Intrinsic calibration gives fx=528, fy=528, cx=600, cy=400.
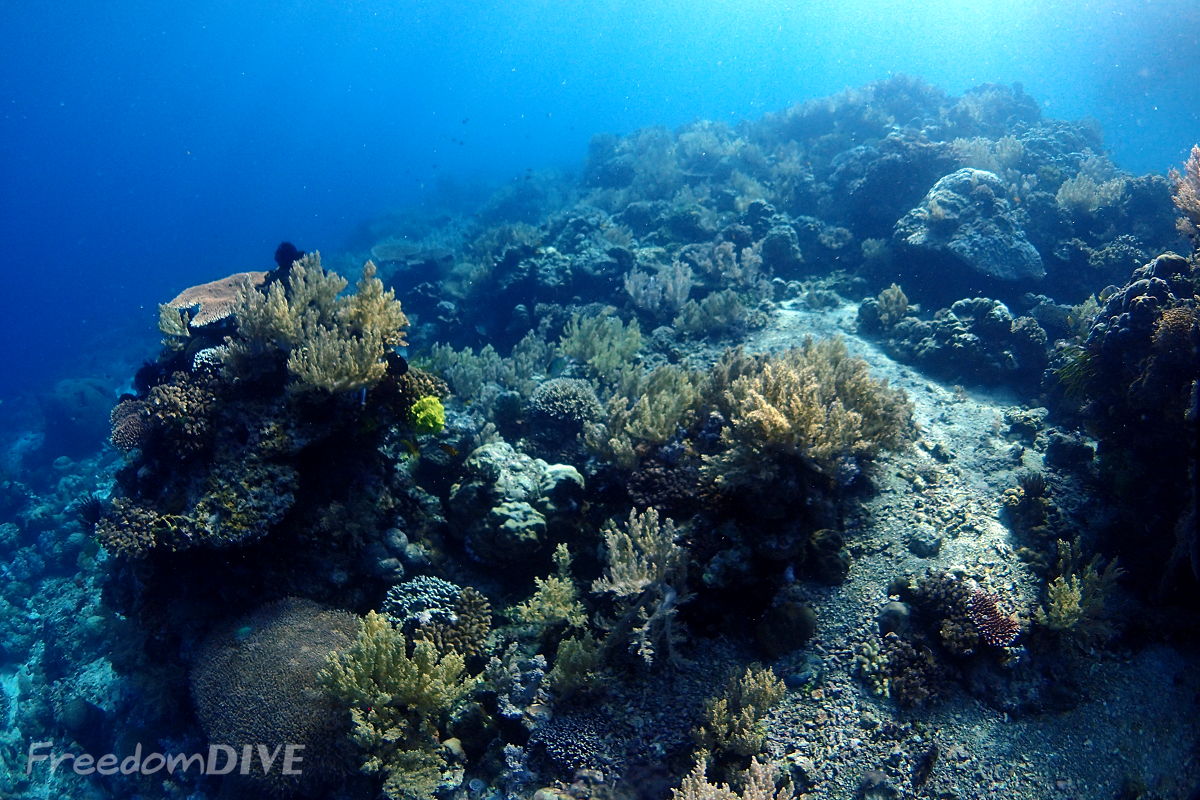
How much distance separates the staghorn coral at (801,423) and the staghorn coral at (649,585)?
2.73ft

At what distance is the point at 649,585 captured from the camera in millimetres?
4492

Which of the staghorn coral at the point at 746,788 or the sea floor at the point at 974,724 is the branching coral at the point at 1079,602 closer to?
the sea floor at the point at 974,724

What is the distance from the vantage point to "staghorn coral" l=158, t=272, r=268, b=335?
7266mm

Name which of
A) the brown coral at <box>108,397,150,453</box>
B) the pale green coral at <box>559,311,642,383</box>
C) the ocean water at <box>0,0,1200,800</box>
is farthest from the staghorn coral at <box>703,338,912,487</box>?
the brown coral at <box>108,397,150,453</box>

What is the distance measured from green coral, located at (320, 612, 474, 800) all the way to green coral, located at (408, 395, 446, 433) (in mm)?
2189

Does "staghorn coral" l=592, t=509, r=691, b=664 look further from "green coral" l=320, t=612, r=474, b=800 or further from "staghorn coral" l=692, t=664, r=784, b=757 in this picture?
"green coral" l=320, t=612, r=474, b=800

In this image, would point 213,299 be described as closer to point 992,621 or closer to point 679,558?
point 679,558

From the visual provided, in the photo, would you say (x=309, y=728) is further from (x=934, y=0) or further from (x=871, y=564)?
(x=934, y=0)

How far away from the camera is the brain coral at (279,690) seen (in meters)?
4.49

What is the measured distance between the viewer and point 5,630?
498 inches

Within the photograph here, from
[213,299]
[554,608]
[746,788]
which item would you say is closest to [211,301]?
[213,299]

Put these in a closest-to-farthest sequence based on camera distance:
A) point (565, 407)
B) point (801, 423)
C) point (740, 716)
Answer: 1. point (740, 716)
2. point (801, 423)
3. point (565, 407)

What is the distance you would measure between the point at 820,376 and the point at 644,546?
9.98ft

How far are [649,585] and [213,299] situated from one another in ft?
25.6
